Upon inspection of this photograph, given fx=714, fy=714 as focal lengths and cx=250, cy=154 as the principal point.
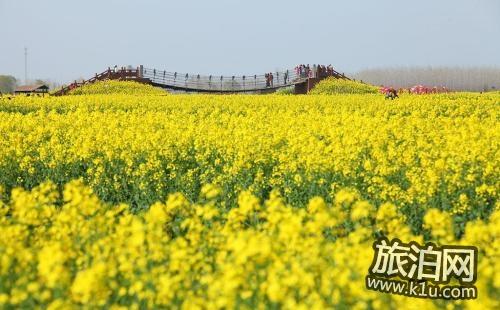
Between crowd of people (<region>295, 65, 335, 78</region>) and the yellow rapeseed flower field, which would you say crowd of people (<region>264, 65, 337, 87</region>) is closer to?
crowd of people (<region>295, 65, 335, 78</region>)

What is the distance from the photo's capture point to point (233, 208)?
28.8ft

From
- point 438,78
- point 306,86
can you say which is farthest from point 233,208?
point 438,78

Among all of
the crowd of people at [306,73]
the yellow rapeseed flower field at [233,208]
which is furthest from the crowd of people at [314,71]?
the yellow rapeseed flower field at [233,208]

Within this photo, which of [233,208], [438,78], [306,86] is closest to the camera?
[233,208]

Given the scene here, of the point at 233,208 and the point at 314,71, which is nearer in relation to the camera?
the point at 233,208

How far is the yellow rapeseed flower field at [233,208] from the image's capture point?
482cm

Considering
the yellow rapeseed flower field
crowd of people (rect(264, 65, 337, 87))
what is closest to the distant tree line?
crowd of people (rect(264, 65, 337, 87))

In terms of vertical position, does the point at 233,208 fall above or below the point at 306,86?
below

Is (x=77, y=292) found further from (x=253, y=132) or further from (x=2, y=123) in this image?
(x=2, y=123)

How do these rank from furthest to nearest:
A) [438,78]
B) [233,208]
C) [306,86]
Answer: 1. [438,78]
2. [306,86]
3. [233,208]

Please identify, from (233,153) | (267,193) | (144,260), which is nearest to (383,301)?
(144,260)

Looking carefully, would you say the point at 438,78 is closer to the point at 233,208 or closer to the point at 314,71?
the point at 314,71

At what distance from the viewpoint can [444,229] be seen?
5.78m

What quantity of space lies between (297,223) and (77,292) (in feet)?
5.23
